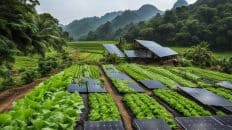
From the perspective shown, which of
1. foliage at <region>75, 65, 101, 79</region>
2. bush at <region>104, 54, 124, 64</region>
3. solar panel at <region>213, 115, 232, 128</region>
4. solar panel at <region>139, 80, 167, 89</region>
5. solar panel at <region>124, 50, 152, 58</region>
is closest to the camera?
solar panel at <region>213, 115, 232, 128</region>

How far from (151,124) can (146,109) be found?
8.82ft

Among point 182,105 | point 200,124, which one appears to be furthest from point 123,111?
point 200,124

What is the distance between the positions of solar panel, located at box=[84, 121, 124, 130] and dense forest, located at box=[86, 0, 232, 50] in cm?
5792

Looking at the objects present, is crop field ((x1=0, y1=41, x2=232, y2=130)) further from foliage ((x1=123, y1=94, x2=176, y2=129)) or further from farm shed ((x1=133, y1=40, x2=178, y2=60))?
farm shed ((x1=133, y1=40, x2=178, y2=60))

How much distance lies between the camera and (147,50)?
45.5m

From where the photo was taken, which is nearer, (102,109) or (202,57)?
(102,109)

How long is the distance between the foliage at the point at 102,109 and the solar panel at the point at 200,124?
2895mm

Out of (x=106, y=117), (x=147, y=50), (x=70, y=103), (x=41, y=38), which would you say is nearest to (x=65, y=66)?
(x=147, y=50)

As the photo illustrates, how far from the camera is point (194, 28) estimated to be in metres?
69.9

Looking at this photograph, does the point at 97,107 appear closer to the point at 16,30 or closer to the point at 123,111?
the point at 123,111

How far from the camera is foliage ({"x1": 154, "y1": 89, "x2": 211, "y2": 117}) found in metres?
15.0

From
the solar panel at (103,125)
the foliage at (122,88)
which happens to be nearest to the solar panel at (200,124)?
the solar panel at (103,125)

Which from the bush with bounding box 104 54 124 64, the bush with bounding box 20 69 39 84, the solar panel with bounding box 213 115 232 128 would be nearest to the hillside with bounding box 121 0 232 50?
the bush with bounding box 104 54 124 64

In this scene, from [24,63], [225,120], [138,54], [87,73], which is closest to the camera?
[225,120]
